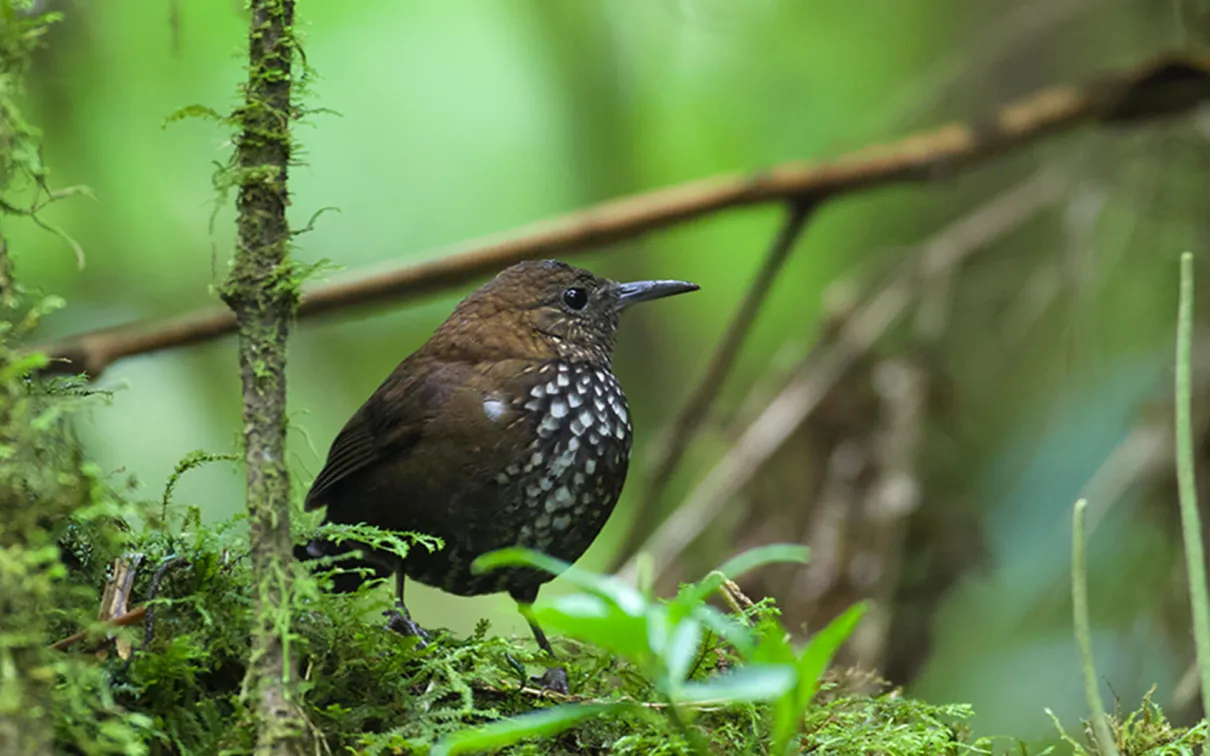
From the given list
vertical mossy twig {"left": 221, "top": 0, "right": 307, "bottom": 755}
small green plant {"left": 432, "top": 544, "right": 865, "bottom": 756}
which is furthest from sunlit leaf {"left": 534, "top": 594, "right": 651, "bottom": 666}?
vertical mossy twig {"left": 221, "top": 0, "right": 307, "bottom": 755}

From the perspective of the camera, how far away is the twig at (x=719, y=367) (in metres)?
3.93

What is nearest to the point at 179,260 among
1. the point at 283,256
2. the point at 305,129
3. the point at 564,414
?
the point at 305,129

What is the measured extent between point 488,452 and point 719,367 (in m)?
1.53

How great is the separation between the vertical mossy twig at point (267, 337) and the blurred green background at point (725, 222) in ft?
7.68

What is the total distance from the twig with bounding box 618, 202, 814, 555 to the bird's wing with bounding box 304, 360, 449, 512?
128cm

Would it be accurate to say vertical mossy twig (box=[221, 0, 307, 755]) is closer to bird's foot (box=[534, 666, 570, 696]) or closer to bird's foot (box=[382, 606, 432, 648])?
bird's foot (box=[534, 666, 570, 696])

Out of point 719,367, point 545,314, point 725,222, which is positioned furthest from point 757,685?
point 725,222

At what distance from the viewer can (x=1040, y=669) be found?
4527mm

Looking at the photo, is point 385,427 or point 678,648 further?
point 385,427

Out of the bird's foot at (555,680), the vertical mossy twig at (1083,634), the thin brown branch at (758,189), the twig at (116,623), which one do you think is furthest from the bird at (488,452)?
the vertical mossy twig at (1083,634)

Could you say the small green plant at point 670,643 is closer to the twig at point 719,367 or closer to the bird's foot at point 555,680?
the bird's foot at point 555,680

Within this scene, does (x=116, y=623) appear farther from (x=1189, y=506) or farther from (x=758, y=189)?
(x=758, y=189)

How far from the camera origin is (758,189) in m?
3.94

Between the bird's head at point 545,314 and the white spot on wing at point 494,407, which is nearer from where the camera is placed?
the white spot on wing at point 494,407
